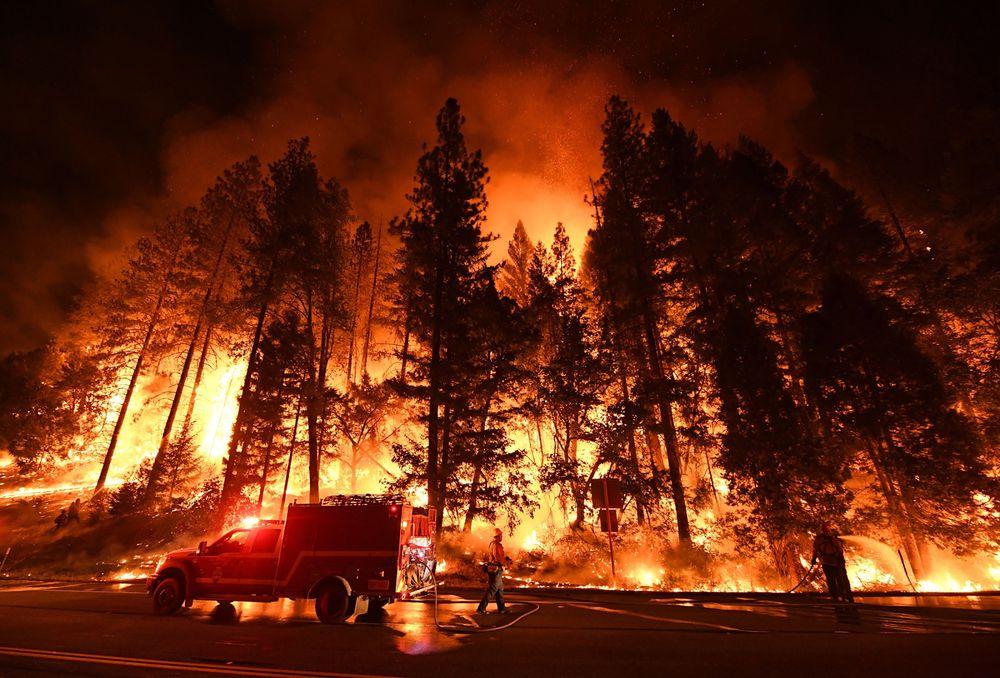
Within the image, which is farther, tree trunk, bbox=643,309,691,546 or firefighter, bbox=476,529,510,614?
tree trunk, bbox=643,309,691,546

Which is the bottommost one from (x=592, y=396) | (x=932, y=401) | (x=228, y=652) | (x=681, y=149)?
(x=228, y=652)

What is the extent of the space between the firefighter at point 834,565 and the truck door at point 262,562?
14.7 m

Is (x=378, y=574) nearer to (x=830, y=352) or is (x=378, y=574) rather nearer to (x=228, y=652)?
(x=228, y=652)

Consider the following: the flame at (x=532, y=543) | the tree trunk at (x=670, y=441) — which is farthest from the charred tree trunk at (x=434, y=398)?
the tree trunk at (x=670, y=441)

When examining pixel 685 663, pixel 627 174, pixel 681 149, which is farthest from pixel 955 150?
pixel 685 663

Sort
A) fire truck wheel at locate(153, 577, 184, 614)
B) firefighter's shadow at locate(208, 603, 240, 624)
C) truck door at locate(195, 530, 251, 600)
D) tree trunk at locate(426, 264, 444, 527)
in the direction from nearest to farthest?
firefighter's shadow at locate(208, 603, 240, 624)
truck door at locate(195, 530, 251, 600)
fire truck wheel at locate(153, 577, 184, 614)
tree trunk at locate(426, 264, 444, 527)

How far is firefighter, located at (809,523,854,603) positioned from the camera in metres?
12.1

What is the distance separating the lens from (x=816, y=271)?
1903 centimetres

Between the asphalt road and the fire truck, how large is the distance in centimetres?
56

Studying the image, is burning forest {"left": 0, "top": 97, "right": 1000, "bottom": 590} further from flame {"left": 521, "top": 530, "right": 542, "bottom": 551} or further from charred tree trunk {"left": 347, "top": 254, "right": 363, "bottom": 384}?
charred tree trunk {"left": 347, "top": 254, "right": 363, "bottom": 384}

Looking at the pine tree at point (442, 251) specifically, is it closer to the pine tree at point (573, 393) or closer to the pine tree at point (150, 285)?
the pine tree at point (573, 393)

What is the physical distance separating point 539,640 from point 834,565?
9.79m

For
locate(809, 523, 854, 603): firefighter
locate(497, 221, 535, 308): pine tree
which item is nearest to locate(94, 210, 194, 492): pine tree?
locate(497, 221, 535, 308): pine tree

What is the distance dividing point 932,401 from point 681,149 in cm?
1396
